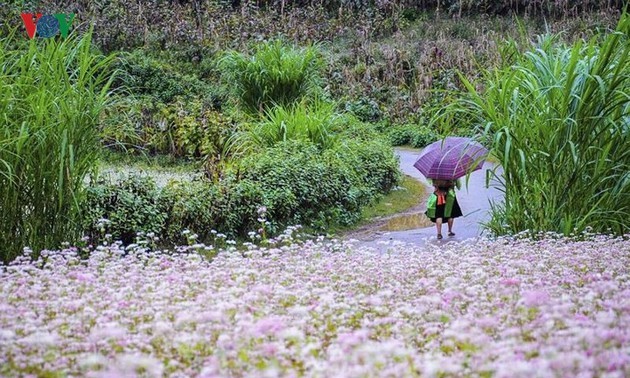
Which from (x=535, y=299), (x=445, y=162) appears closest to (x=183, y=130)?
(x=445, y=162)

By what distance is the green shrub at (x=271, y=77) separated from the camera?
43.3 ft

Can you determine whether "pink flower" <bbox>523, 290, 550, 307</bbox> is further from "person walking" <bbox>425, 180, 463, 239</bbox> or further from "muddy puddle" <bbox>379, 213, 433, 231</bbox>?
"muddy puddle" <bbox>379, 213, 433, 231</bbox>

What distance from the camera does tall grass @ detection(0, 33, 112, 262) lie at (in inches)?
227

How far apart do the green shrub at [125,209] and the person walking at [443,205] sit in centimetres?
302

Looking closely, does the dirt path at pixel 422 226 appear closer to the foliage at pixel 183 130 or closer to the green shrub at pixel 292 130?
the green shrub at pixel 292 130

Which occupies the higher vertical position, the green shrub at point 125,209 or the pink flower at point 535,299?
the pink flower at point 535,299

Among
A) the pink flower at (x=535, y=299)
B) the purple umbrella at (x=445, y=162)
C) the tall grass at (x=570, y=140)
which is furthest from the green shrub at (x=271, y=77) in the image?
the pink flower at (x=535, y=299)

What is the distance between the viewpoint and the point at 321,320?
3398 mm

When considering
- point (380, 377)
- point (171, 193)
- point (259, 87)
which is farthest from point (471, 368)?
point (259, 87)

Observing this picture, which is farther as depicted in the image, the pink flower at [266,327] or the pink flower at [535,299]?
the pink flower at [535,299]

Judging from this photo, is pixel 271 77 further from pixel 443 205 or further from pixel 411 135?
pixel 411 135

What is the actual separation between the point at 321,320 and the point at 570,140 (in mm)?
3941

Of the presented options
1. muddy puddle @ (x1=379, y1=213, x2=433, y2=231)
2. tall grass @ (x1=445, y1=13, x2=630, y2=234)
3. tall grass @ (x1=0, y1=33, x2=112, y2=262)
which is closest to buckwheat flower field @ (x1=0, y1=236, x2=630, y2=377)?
tall grass @ (x1=0, y1=33, x2=112, y2=262)

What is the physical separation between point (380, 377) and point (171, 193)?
550 centimetres
